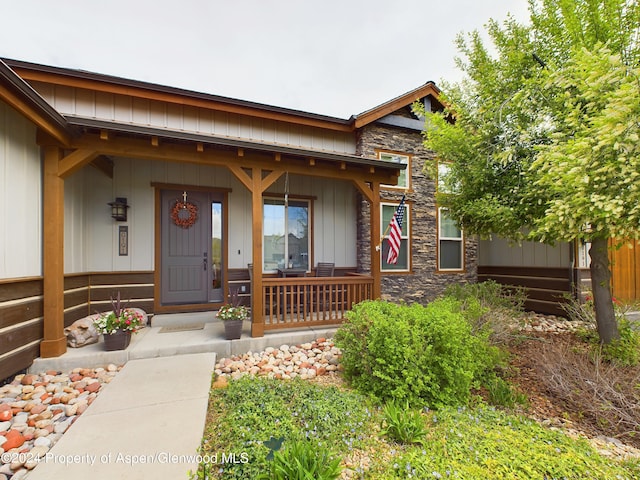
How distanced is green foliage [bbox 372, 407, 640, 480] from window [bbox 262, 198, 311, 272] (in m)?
3.90

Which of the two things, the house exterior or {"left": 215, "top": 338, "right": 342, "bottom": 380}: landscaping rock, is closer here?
the house exterior

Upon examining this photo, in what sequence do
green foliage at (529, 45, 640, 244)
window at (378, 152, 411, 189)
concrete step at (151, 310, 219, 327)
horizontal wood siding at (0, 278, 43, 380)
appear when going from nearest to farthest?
green foliage at (529, 45, 640, 244)
horizontal wood siding at (0, 278, 43, 380)
concrete step at (151, 310, 219, 327)
window at (378, 152, 411, 189)

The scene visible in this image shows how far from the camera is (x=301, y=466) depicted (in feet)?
5.11

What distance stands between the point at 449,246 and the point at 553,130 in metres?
3.59

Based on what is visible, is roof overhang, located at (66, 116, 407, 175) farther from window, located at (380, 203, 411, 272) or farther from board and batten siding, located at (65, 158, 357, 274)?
window, located at (380, 203, 411, 272)

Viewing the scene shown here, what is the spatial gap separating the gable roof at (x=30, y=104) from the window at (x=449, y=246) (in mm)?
6620

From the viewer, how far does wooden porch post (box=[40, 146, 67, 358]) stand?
3156 millimetres

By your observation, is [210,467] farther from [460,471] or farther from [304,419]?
[460,471]

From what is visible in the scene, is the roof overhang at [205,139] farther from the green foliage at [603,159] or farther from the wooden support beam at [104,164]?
the green foliage at [603,159]

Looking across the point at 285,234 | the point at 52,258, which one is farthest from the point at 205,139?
the point at 285,234

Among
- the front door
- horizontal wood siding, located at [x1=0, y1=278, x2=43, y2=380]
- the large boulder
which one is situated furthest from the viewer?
the front door

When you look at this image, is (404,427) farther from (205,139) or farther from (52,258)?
(52,258)

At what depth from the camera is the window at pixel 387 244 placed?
19.6ft

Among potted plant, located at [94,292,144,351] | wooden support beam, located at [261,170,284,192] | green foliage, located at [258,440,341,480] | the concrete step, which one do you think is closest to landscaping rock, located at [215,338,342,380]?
potted plant, located at [94,292,144,351]
